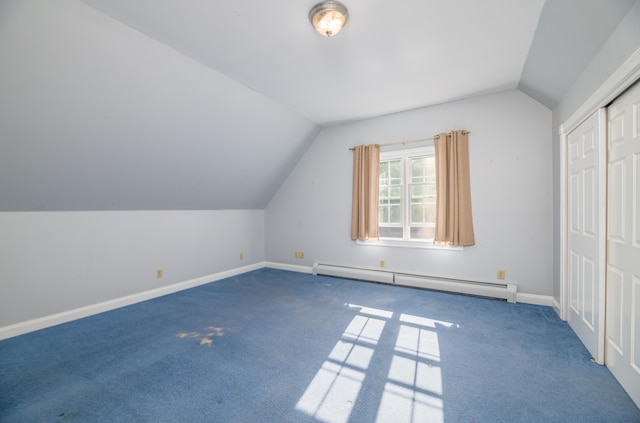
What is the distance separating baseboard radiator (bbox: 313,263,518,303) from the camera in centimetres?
335

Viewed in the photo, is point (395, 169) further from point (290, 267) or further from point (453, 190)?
point (290, 267)

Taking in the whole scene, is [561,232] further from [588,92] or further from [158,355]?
[158,355]

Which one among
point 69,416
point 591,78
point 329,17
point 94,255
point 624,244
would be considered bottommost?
point 69,416

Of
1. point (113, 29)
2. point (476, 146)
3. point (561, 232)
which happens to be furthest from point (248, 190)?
point (561, 232)

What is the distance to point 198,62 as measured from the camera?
2625mm

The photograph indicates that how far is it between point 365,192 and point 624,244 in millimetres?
2885

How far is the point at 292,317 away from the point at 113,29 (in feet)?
9.71

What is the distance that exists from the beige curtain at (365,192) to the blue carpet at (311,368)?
4.55 ft

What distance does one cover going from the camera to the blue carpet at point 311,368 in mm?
1566

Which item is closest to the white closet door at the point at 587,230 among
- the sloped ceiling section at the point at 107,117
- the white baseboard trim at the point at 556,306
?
the white baseboard trim at the point at 556,306

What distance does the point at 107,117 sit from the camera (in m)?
2.45

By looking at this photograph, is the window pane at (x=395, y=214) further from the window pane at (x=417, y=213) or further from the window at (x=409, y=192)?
the window pane at (x=417, y=213)

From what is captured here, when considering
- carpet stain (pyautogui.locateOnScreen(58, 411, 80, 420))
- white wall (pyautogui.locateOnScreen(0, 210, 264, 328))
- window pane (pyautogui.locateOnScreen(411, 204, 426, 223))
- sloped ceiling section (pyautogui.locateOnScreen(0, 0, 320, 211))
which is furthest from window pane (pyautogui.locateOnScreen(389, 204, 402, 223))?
carpet stain (pyautogui.locateOnScreen(58, 411, 80, 420))

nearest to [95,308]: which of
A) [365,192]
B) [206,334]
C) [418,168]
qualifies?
[206,334]
